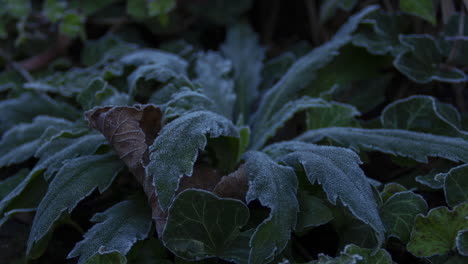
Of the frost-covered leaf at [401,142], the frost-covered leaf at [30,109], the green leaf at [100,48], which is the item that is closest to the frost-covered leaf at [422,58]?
the frost-covered leaf at [401,142]

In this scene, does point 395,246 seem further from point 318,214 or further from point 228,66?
point 228,66

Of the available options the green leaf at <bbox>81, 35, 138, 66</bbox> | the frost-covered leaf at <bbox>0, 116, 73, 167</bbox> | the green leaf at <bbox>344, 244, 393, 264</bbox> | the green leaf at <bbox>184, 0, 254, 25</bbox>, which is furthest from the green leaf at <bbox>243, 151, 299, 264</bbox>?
the green leaf at <bbox>184, 0, 254, 25</bbox>

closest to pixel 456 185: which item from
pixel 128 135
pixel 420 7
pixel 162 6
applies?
pixel 420 7

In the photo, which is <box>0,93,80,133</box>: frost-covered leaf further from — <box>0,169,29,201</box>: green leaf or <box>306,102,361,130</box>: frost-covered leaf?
<box>306,102,361,130</box>: frost-covered leaf

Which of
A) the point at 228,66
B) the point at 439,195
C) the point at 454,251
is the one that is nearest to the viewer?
the point at 454,251

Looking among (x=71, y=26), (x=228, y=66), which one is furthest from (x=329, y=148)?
(x=71, y=26)

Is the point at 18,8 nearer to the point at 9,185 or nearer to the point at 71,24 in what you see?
the point at 71,24

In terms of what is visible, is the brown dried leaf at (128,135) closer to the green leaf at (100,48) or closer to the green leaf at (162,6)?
the green leaf at (100,48)
